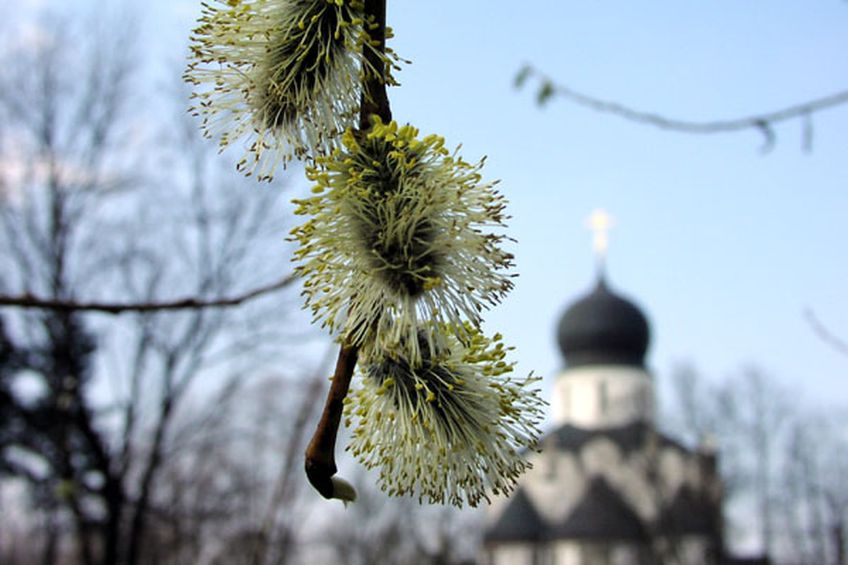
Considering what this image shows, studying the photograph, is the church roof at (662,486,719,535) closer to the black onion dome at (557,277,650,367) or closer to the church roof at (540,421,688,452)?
the church roof at (540,421,688,452)

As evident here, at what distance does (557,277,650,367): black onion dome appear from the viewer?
30.8m

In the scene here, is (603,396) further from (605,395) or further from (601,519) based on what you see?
(601,519)

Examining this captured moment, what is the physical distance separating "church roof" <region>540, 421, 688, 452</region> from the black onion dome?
225cm

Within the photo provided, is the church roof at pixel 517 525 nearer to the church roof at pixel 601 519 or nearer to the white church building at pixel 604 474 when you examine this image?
the white church building at pixel 604 474

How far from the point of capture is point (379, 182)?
82 cm

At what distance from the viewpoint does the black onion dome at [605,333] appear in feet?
101

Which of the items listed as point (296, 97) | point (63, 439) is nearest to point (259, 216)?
point (63, 439)

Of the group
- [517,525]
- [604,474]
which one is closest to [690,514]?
[604,474]

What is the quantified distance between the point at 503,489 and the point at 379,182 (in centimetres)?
33

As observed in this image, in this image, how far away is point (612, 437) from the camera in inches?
1214

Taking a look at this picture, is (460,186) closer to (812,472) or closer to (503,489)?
(503,489)

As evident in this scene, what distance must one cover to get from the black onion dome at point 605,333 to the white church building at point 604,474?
0.03m

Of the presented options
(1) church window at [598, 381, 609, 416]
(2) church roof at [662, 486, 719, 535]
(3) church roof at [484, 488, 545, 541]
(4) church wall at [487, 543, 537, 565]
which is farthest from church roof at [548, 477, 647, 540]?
(1) church window at [598, 381, 609, 416]

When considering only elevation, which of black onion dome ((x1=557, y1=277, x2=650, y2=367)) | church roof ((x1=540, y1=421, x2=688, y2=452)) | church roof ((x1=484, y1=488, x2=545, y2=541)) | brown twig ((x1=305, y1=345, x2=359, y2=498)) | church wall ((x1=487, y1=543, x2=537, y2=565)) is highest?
black onion dome ((x1=557, y1=277, x2=650, y2=367))
